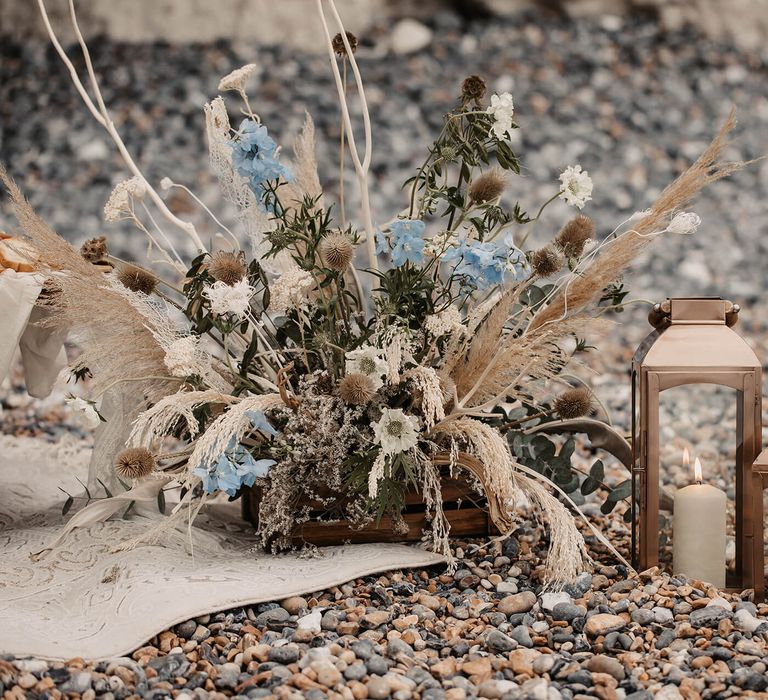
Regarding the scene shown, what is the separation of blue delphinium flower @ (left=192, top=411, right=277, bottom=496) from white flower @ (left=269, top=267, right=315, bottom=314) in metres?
0.18

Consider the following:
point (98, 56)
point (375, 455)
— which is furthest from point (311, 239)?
point (98, 56)

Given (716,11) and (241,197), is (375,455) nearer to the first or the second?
(241,197)

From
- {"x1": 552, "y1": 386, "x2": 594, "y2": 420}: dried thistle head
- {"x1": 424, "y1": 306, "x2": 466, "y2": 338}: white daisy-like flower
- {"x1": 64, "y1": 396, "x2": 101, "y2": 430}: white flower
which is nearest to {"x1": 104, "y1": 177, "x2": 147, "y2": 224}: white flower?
{"x1": 64, "y1": 396, "x2": 101, "y2": 430}: white flower

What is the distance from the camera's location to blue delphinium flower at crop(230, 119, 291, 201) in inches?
61.9

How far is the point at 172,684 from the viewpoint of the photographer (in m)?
Answer: 1.31

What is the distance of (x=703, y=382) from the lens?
1.58 m

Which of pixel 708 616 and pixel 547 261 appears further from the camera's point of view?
pixel 547 261

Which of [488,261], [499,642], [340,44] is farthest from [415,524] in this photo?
[340,44]

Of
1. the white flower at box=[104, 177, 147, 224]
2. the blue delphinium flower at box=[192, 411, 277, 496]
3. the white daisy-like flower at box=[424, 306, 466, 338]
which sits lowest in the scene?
the blue delphinium flower at box=[192, 411, 277, 496]

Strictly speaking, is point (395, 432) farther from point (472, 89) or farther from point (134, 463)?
point (472, 89)

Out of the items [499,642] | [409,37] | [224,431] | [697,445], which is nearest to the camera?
[499,642]

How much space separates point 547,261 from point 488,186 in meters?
0.16

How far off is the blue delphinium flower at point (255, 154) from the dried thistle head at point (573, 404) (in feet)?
1.91

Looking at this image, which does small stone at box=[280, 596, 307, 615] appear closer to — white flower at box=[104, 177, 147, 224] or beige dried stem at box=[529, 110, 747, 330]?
beige dried stem at box=[529, 110, 747, 330]
